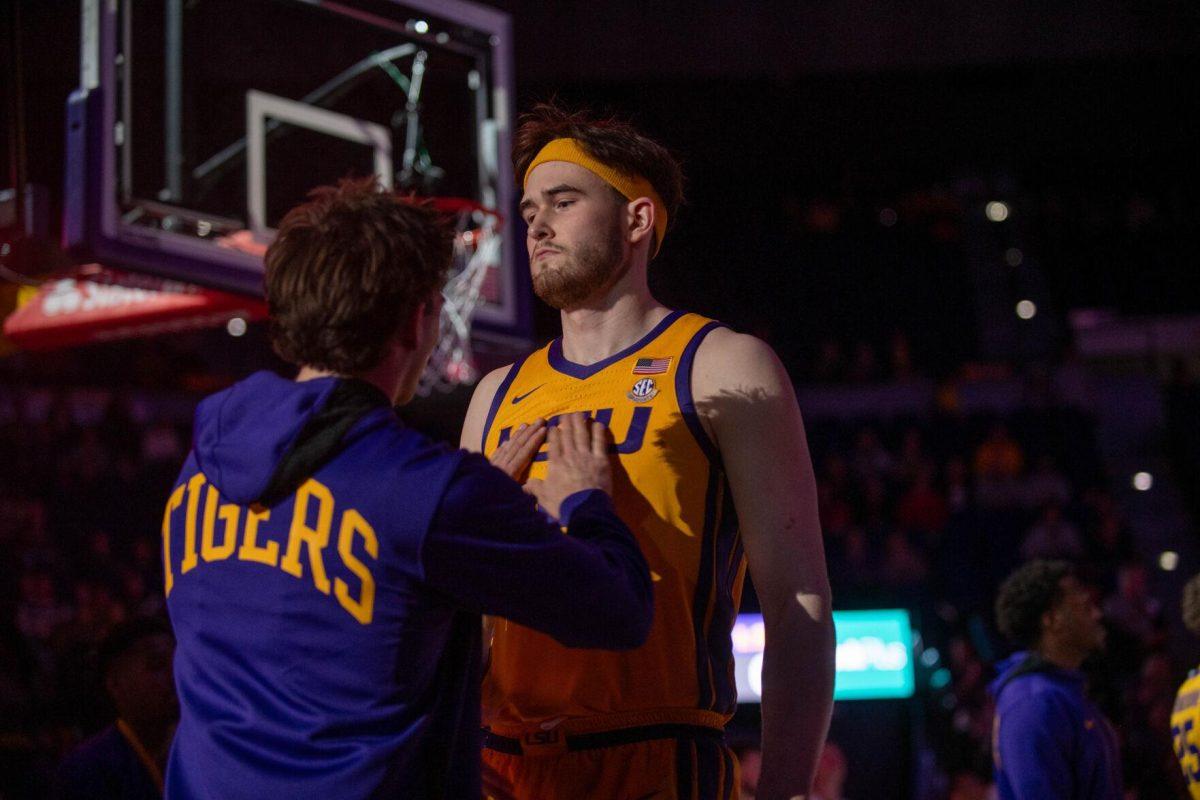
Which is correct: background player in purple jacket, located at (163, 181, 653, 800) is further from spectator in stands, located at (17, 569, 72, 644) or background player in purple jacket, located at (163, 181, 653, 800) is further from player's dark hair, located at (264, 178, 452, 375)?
spectator in stands, located at (17, 569, 72, 644)

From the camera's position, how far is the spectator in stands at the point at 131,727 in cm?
457

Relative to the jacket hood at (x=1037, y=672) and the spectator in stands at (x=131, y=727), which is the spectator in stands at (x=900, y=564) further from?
the spectator in stands at (x=131, y=727)

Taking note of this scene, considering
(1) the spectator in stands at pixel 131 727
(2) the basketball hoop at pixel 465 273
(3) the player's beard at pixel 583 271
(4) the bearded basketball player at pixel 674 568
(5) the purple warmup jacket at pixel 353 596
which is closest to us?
(5) the purple warmup jacket at pixel 353 596

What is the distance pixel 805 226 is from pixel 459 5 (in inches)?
557

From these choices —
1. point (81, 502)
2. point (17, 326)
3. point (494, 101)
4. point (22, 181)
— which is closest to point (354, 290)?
point (22, 181)

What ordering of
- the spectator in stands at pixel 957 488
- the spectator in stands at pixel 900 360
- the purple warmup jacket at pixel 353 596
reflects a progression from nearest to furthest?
the purple warmup jacket at pixel 353 596 < the spectator in stands at pixel 957 488 < the spectator in stands at pixel 900 360


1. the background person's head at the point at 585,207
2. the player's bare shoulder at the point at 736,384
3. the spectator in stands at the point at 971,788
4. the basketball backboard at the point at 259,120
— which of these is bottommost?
the spectator in stands at the point at 971,788

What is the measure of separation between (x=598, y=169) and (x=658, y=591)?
993 millimetres

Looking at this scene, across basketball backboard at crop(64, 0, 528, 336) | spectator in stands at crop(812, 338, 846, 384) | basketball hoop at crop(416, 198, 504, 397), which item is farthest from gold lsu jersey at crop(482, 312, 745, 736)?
spectator in stands at crop(812, 338, 846, 384)

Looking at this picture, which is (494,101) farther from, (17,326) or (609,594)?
(609,594)

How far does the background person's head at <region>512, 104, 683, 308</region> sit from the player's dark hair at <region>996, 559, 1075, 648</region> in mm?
3353

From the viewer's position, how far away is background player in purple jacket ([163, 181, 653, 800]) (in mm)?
2039

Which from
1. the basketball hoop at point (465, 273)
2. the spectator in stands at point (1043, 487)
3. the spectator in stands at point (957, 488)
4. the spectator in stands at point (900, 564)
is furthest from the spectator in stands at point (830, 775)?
the spectator in stands at point (1043, 487)

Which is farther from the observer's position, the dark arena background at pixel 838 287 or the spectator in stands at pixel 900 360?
the spectator in stands at pixel 900 360
